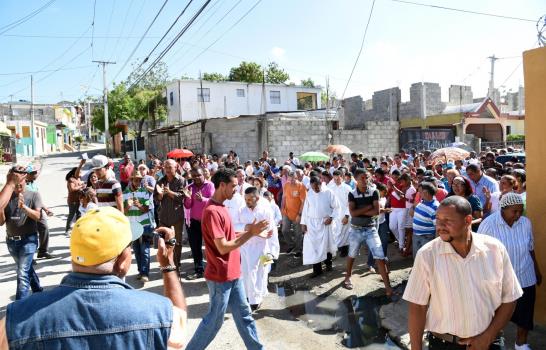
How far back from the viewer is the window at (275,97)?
3847 centimetres

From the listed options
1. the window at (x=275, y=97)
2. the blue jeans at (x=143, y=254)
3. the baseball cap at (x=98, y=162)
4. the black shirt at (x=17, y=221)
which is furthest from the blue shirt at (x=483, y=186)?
the window at (x=275, y=97)

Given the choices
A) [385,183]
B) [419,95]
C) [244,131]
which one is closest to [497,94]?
[419,95]

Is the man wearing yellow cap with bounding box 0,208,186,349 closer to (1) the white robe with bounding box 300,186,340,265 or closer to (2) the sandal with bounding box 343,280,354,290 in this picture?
(2) the sandal with bounding box 343,280,354,290

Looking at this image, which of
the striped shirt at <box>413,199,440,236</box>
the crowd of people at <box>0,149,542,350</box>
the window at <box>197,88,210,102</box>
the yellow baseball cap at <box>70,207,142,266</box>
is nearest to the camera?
the yellow baseball cap at <box>70,207,142,266</box>

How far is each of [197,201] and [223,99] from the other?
1204 inches

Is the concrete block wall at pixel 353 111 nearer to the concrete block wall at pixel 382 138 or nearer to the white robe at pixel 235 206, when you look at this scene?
the concrete block wall at pixel 382 138

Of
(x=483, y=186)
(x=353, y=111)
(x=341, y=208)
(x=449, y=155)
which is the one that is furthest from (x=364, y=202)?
(x=353, y=111)

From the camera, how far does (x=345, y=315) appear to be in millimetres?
5492

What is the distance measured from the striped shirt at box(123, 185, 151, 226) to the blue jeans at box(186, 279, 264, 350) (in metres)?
3.33

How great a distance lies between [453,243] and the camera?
265 centimetres

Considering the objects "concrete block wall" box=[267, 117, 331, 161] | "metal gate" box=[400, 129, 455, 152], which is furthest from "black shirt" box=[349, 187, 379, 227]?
"metal gate" box=[400, 129, 455, 152]

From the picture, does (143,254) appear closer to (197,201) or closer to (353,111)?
(197,201)

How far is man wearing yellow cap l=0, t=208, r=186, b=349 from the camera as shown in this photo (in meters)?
1.52

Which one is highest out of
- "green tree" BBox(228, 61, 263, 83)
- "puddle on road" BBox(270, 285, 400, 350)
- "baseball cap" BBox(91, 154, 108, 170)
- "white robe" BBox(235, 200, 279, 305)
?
"green tree" BBox(228, 61, 263, 83)
